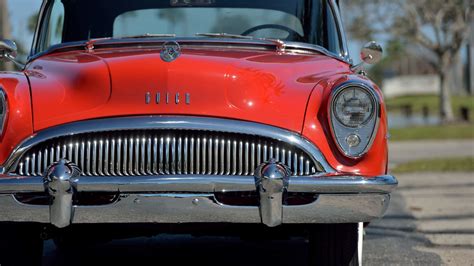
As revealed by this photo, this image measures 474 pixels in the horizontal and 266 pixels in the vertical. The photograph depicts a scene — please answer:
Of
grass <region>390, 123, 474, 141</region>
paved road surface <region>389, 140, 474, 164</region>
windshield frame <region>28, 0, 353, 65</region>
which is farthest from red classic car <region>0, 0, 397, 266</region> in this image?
grass <region>390, 123, 474, 141</region>

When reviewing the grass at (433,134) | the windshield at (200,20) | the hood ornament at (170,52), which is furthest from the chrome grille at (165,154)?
the grass at (433,134)

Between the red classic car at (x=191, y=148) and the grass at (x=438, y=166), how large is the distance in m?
9.13

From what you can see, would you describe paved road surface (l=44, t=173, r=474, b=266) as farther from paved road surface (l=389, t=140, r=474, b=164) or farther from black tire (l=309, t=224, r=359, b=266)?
paved road surface (l=389, t=140, r=474, b=164)

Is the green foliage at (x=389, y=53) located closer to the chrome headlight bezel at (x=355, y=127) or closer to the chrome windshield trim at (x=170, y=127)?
the chrome headlight bezel at (x=355, y=127)

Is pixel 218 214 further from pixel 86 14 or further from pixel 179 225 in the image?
pixel 86 14

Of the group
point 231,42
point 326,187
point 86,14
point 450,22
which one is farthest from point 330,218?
point 450,22

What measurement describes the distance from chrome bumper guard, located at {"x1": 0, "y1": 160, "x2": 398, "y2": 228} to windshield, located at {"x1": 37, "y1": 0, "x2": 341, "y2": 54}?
4.92 ft

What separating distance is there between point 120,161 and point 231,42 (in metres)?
1.22

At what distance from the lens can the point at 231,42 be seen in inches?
Result: 200

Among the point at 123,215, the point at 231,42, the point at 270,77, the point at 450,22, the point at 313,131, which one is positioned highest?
the point at 450,22

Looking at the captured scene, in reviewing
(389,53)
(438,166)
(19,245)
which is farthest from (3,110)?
(389,53)

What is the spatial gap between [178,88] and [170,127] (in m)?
0.29

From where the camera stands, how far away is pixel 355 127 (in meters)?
4.32

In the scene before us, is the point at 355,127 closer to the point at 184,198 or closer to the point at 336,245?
the point at 336,245
